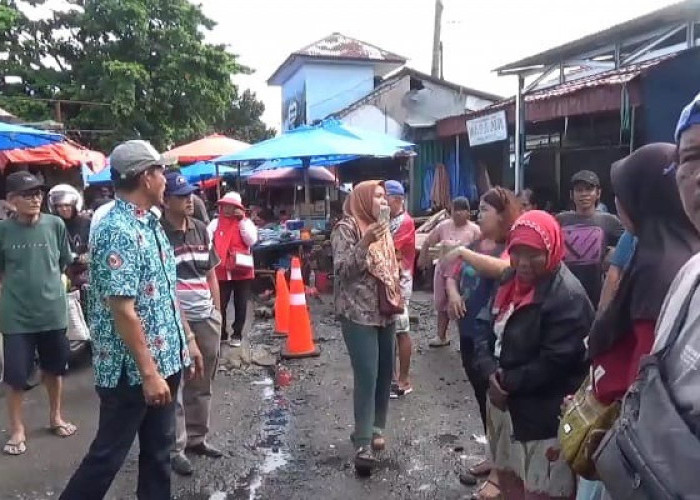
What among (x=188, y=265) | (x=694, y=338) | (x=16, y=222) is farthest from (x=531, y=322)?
(x=16, y=222)

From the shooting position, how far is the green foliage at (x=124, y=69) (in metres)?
18.8

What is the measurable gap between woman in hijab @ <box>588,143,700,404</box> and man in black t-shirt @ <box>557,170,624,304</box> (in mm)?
2805

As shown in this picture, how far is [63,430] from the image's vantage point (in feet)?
15.8

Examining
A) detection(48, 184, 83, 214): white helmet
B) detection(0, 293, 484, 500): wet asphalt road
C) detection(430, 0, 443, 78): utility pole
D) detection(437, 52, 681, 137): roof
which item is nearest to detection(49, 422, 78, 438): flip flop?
detection(0, 293, 484, 500): wet asphalt road

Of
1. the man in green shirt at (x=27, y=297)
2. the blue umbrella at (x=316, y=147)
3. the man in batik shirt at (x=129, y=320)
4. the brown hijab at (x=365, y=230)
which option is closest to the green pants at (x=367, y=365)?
the brown hijab at (x=365, y=230)

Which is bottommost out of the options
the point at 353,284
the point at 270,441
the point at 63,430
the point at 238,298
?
the point at 270,441

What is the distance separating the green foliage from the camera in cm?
1875

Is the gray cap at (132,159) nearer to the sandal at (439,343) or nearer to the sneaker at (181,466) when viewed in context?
the sneaker at (181,466)

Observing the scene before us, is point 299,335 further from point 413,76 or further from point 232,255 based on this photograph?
point 413,76

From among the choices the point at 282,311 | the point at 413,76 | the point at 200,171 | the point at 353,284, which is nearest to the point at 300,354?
the point at 282,311

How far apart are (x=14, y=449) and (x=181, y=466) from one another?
1229mm

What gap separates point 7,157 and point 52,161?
568 millimetres

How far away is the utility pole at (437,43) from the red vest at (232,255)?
15875mm

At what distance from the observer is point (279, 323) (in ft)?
27.1
